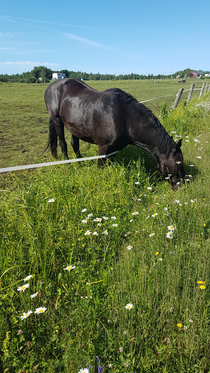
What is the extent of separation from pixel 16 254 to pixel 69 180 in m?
1.74

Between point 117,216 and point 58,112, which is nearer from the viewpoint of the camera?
point 117,216

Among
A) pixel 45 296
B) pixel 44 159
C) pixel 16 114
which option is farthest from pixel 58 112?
pixel 16 114

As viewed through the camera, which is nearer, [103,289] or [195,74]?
[103,289]

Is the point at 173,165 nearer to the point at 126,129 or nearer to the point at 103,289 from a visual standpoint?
the point at 126,129

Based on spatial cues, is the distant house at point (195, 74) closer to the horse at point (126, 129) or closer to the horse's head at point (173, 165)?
the horse at point (126, 129)

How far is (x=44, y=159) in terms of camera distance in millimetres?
6199

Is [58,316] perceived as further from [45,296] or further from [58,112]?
[58,112]

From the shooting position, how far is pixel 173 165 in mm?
4008

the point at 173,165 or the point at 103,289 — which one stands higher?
the point at 173,165

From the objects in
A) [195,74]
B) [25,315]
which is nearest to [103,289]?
[25,315]

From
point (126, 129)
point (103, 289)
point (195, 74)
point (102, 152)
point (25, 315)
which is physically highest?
point (195, 74)

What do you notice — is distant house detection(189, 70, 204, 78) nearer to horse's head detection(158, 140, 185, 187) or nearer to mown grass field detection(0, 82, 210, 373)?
horse's head detection(158, 140, 185, 187)

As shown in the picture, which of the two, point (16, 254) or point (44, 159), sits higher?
point (16, 254)

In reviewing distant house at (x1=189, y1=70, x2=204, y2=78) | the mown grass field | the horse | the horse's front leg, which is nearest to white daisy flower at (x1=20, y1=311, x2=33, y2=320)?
the mown grass field
